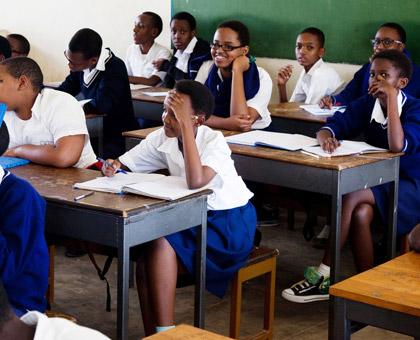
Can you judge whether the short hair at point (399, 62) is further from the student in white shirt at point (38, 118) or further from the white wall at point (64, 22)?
the white wall at point (64, 22)

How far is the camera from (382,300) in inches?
78.7

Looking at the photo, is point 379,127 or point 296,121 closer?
point 379,127

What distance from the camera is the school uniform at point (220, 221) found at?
122 inches

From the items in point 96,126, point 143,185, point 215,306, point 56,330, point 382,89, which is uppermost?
point 382,89

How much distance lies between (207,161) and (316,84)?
2.77 meters

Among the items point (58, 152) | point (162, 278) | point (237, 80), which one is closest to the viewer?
point (162, 278)

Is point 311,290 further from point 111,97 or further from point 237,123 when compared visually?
point 111,97

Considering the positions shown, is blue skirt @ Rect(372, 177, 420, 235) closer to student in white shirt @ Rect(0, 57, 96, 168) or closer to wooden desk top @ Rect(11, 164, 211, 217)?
wooden desk top @ Rect(11, 164, 211, 217)

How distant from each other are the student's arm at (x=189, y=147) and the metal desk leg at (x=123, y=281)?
41cm

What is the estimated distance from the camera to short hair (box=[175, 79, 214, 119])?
3.26 metres

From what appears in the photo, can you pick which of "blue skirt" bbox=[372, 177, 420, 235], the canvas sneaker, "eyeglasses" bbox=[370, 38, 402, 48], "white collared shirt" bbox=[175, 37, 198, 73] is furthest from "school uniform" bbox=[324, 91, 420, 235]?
"white collared shirt" bbox=[175, 37, 198, 73]

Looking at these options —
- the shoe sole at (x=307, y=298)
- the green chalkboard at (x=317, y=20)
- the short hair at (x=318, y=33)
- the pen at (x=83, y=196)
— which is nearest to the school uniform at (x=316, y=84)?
the short hair at (x=318, y=33)

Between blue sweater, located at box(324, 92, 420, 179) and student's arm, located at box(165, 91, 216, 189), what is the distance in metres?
0.99

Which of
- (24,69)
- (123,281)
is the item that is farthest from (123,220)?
(24,69)
